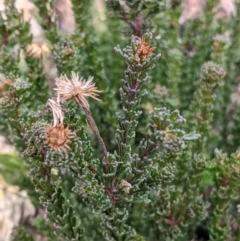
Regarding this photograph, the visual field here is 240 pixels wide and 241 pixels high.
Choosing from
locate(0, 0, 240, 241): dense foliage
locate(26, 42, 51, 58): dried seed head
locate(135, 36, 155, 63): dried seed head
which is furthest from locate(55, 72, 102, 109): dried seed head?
locate(26, 42, 51, 58): dried seed head

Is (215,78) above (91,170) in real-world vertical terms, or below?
above

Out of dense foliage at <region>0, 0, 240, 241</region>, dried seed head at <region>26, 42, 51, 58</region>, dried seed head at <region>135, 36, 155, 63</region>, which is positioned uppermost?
dried seed head at <region>135, 36, 155, 63</region>

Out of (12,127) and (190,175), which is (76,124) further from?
(190,175)

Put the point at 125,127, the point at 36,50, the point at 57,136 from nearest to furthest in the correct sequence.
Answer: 1. the point at 57,136
2. the point at 125,127
3. the point at 36,50

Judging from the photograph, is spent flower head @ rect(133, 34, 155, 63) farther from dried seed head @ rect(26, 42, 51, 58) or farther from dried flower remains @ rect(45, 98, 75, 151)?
dried seed head @ rect(26, 42, 51, 58)

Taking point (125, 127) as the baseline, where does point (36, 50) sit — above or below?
above

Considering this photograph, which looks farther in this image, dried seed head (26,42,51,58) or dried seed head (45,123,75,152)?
dried seed head (26,42,51,58)

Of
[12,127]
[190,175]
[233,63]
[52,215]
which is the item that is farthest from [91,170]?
[233,63]

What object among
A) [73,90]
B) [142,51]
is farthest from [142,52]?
[73,90]

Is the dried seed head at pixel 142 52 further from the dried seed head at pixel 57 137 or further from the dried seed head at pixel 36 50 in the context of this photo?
the dried seed head at pixel 36 50

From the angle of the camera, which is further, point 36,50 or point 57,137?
point 36,50

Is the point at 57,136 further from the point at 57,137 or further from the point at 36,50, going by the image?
the point at 36,50
